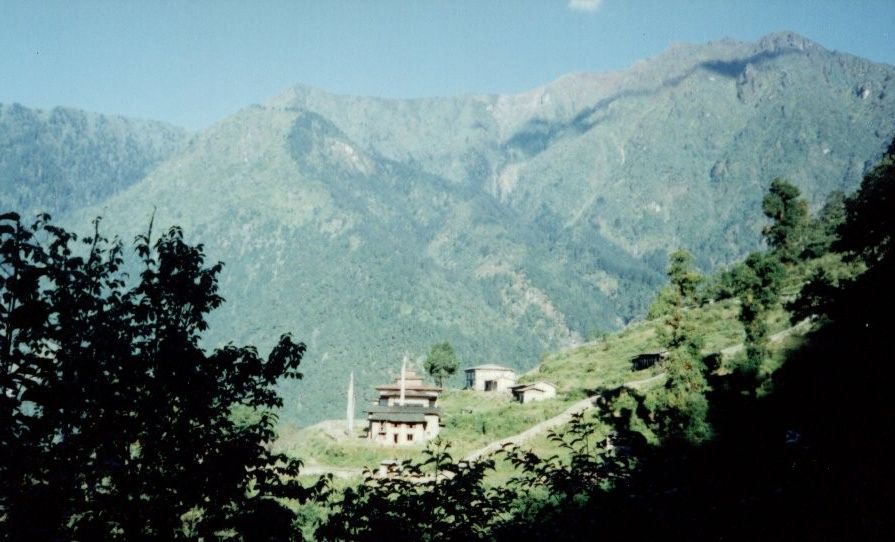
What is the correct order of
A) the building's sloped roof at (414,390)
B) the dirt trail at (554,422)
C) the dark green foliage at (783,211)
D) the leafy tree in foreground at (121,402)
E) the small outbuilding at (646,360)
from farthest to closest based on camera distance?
the building's sloped roof at (414,390) → the dark green foliage at (783,211) → the small outbuilding at (646,360) → the dirt trail at (554,422) → the leafy tree in foreground at (121,402)

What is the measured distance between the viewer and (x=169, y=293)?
865cm

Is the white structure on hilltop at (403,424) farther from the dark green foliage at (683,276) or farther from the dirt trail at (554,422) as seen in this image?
the dark green foliage at (683,276)

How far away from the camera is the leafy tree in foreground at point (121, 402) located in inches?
200

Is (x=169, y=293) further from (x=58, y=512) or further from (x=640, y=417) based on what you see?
(x=640, y=417)

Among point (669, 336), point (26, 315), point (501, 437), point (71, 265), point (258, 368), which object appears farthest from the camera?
point (501, 437)

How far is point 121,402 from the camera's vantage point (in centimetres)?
724

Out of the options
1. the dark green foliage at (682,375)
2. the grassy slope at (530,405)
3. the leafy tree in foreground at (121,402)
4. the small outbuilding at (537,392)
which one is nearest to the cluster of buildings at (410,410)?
the small outbuilding at (537,392)

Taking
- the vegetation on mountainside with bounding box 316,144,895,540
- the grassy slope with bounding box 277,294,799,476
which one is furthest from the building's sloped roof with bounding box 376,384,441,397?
the vegetation on mountainside with bounding box 316,144,895,540

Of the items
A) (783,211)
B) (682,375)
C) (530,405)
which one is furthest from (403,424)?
(783,211)

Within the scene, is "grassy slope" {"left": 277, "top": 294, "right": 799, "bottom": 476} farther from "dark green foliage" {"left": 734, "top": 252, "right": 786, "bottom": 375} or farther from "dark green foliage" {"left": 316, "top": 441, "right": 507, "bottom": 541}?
"dark green foliage" {"left": 316, "top": 441, "right": 507, "bottom": 541}

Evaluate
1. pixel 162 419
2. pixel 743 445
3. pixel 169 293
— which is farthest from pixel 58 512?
pixel 743 445

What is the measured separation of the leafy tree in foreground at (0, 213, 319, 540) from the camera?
200 inches

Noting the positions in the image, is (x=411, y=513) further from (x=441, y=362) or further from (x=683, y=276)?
(x=441, y=362)

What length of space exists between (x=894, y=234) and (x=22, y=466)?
23229 mm
